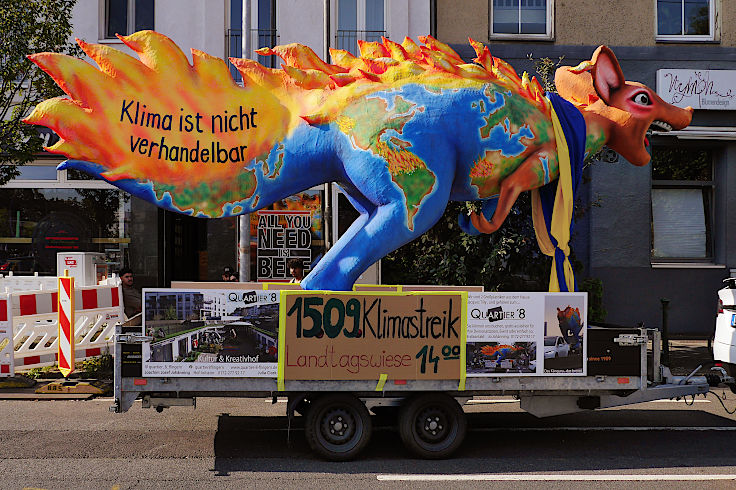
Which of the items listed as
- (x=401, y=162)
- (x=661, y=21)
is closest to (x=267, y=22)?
(x=661, y=21)

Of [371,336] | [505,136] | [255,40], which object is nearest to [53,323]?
[371,336]

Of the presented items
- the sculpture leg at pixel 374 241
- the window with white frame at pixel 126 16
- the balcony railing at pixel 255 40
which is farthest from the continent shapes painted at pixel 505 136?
the window with white frame at pixel 126 16

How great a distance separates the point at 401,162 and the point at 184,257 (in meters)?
9.99

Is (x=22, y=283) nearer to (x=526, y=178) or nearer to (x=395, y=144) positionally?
(x=395, y=144)

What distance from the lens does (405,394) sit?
6.64m

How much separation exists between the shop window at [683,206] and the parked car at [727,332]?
759cm

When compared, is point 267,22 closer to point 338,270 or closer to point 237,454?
point 338,270

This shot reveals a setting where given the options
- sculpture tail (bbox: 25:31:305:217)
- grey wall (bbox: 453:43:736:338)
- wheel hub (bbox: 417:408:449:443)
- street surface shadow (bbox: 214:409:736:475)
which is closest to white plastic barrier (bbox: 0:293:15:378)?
street surface shadow (bbox: 214:409:736:475)

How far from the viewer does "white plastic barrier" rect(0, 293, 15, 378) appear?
9688mm

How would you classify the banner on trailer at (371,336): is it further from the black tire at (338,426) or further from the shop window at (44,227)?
the shop window at (44,227)

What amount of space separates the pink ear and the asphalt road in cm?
345

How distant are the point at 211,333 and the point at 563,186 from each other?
3.66 metres

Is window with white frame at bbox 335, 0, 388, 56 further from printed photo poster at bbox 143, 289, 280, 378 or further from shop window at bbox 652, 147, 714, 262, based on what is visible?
printed photo poster at bbox 143, 289, 280, 378

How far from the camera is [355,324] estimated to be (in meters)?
6.44
